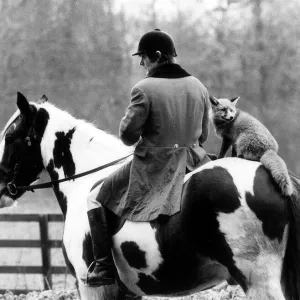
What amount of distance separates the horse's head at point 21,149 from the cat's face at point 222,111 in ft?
5.07

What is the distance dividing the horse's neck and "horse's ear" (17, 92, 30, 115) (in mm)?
213

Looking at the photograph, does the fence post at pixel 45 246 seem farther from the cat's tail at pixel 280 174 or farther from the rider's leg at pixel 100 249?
the cat's tail at pixel 280 174

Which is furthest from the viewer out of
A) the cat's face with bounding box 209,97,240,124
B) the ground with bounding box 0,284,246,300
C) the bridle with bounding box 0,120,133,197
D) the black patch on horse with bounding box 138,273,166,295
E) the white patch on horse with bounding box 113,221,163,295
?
the ground with bounding box 0,284,246,300

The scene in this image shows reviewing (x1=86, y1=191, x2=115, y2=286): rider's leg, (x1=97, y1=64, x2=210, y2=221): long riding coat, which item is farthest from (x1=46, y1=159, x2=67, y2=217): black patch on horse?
(x1=97, y1=64, x2=210, y2=221): long riding coat

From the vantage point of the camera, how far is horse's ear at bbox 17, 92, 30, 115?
5145 millimetres

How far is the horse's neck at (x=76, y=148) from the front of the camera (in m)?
5.14

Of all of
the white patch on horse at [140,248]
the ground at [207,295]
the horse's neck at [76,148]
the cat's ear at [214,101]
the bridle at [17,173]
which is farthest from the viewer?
the ground at [207,295]

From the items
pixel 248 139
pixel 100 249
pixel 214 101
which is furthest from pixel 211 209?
pixel 214 101

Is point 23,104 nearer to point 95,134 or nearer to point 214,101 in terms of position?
point 95,134

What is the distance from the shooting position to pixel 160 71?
431 centimetres

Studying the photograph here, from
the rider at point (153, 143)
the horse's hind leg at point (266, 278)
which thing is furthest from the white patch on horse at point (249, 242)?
the rider at point (153, 143)

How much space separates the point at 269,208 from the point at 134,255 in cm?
103

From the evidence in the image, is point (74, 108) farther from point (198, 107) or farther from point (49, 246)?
point (198, 107)

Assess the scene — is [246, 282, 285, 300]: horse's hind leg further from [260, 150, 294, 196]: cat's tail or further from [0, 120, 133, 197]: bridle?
[0, 120, 133, 197]: bridle
